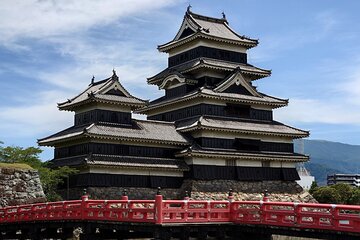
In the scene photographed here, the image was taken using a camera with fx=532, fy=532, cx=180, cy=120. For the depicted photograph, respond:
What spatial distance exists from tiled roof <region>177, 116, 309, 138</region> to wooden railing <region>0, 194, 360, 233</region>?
Answer: 21.1m

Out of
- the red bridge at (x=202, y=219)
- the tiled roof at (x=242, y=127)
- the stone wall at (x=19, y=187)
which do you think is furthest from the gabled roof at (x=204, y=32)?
the red bridge at (x=202, y=219)

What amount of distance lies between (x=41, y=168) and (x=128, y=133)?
25.3 feet

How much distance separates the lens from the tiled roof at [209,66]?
2073 inches

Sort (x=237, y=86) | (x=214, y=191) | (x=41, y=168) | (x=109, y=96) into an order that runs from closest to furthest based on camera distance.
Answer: (x=41, y=168), (x=109, y=96), (x=214, y=191), (x=237, y=86)

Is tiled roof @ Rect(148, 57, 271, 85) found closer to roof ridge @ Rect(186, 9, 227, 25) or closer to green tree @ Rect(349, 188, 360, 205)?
roof ridge @ Rect(186, 9, 227, 25)

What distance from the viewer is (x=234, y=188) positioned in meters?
48.9

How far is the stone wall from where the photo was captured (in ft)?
117

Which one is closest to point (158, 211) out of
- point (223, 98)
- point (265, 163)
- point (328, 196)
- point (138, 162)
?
point (138, 162)

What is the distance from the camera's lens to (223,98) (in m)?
50.4

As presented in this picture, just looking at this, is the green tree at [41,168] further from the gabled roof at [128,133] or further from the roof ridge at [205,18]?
the roof ridge at [205,18]

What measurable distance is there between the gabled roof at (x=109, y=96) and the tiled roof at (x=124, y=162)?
4925 mm

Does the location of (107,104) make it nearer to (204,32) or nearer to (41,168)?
(41,168)

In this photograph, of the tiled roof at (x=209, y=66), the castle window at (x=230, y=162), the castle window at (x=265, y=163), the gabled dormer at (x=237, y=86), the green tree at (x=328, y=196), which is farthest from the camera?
the green tree at (x=328, y=196)

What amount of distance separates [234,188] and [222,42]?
15.9 metres
